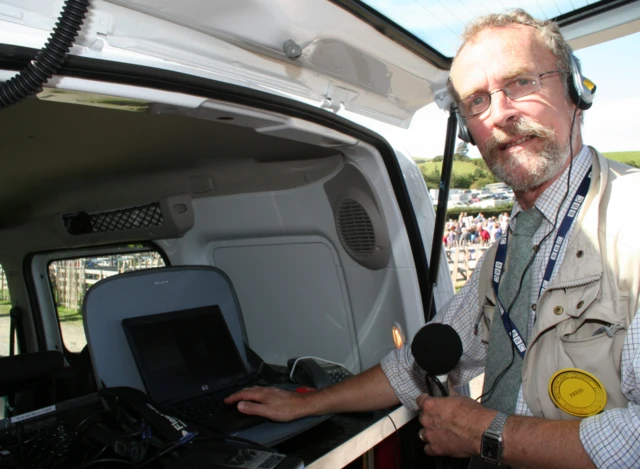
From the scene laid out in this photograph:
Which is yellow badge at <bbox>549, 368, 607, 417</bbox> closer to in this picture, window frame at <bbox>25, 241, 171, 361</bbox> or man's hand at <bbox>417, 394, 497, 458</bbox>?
man's hand at <bbox>417, 394, 497, 458</bbox>

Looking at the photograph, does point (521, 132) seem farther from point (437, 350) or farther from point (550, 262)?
point (437, 350)

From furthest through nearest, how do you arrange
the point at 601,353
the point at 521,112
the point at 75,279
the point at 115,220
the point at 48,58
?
the point at 75,279 → the point at 115,220 → the point at 521,112 → the point at 601,353 → the point at 48,58

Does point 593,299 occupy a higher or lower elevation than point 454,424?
higher

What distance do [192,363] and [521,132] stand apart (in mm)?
1659

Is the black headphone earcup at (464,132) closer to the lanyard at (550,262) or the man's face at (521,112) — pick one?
the man's face at (521,112)

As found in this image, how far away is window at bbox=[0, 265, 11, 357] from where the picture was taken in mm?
4688

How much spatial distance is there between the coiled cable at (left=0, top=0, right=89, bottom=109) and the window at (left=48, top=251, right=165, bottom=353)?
3.25m

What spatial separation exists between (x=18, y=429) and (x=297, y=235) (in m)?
1.69

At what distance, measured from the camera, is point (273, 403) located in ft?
6.57

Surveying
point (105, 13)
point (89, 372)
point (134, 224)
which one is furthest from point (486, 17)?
point (134, 224)

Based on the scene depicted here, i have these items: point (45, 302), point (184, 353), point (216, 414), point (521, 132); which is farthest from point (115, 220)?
point (521, 132)

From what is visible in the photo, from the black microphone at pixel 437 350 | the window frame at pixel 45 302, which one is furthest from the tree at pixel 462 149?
the window frame at pixel 45 302

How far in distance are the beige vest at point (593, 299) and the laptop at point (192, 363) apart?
1038 millimetres

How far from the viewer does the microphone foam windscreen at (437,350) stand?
5.01ft
